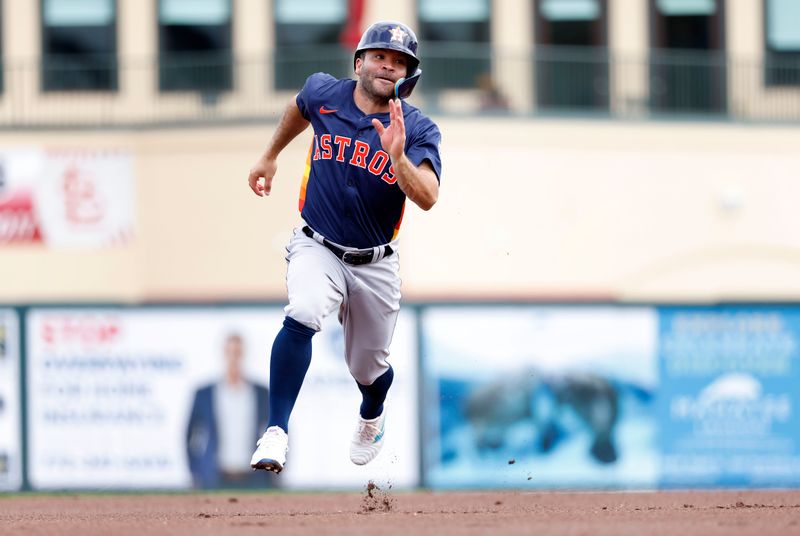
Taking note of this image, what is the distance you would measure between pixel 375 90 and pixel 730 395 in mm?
7472

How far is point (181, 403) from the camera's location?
51.5ft

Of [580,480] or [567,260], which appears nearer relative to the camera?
[580,480]

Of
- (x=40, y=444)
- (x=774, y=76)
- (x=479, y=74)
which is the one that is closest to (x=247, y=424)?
(x=40, y=444)

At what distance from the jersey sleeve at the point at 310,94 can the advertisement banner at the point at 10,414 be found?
6914 millimetres

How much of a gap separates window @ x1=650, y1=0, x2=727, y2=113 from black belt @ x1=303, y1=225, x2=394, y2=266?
14690mm

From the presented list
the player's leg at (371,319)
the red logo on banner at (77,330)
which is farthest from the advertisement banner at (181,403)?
the player's leg at (371,319)

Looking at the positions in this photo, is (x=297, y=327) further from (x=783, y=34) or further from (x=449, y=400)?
(x=783, y=34)

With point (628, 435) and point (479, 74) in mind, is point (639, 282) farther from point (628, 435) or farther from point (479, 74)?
point (628, 435)

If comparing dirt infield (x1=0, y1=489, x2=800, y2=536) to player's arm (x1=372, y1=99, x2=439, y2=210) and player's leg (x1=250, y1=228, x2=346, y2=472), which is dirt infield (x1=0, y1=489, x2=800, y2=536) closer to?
player's leg (x1=250, y1=228, x2=346, y2=472)

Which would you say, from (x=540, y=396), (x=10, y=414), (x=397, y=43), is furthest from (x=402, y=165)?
(x=10, y=414)

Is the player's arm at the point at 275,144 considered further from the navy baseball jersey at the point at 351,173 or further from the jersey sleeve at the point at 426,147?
the jersey sleeve at the point at 426,147

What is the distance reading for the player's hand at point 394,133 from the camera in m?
8.52

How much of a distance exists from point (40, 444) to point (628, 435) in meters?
5.20

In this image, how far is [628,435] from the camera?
15664mm
